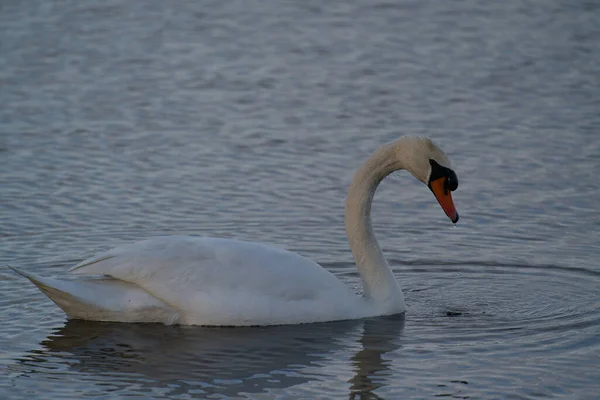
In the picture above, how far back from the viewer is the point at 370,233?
9.88 metres

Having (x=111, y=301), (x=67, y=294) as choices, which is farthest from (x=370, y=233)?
(x=67, y=294)

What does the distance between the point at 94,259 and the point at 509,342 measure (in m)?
2.83

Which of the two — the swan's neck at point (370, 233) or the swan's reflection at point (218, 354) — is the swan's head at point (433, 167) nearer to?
the swan's neck at point (370, 233)

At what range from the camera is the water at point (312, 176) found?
8453mm

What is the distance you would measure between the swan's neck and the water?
0.76 feet

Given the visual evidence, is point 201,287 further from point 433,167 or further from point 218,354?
point 433,167

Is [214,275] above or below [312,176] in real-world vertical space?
below

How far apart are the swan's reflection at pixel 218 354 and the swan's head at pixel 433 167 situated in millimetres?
914

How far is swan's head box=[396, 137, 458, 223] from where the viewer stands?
9492 millimetres

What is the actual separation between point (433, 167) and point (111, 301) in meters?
2.45

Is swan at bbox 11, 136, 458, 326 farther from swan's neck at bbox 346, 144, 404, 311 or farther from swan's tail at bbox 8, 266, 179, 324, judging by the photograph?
swan's neck at bbox 346, 144, 404, 311

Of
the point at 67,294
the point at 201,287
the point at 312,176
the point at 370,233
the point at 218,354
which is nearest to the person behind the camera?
the point at 218,354

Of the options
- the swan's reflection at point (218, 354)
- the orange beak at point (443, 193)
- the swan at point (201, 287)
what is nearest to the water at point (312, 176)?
the swan's reflection at point (218, 354)

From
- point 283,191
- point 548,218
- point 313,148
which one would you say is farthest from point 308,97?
point 548,218
